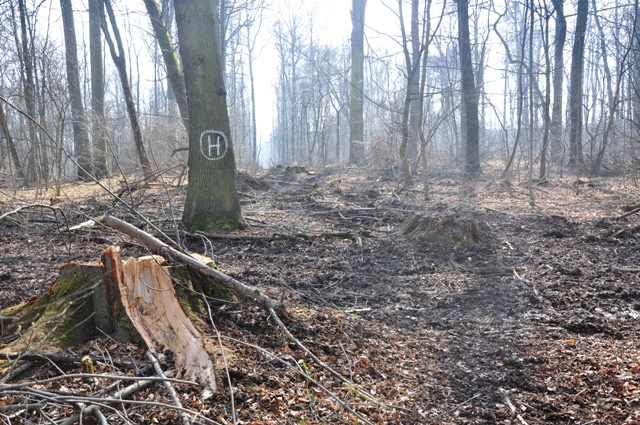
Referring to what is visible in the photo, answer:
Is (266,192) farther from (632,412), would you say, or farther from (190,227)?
(632,412)

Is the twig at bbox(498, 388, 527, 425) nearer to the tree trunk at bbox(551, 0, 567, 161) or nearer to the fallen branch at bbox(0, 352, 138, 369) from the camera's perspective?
the fallen branch at bbox(0, 352, 138, 369)

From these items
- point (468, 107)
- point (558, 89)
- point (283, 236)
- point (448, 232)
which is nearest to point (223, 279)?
point (283, 236)

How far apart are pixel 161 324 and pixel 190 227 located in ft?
14.2

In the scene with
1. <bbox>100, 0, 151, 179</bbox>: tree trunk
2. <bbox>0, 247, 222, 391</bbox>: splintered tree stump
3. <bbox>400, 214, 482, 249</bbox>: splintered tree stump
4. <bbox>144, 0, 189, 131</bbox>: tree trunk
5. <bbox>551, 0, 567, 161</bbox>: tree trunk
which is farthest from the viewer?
<bbox>551, 0, 567, 161</bbox>: tree trunk

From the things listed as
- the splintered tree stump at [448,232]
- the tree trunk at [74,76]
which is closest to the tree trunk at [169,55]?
the tree trunk at [74,76]

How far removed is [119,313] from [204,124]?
473 cm

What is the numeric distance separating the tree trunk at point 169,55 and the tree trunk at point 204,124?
492 centimetres

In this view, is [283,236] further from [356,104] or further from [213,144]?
[356,104]

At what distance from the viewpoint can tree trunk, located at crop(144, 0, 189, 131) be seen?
40.2 feet

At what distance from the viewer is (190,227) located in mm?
7535

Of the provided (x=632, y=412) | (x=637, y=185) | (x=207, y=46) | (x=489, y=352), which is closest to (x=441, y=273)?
(x=489, y=352)

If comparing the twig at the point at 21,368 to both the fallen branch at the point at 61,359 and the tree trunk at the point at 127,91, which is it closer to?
the fallen branch at the point at 61,359

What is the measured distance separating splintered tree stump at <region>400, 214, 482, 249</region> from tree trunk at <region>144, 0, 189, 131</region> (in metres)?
7.22

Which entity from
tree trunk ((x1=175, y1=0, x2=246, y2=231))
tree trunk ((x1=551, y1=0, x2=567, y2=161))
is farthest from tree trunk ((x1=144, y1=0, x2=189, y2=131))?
tree trunk ((x1=551, y1=0, x2=567, y2=161))
